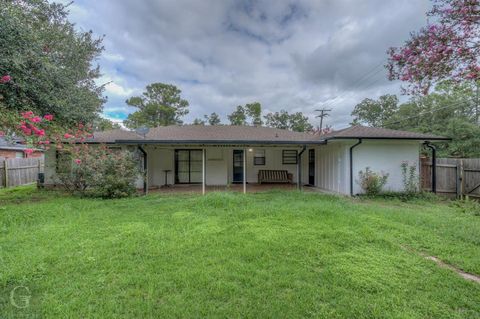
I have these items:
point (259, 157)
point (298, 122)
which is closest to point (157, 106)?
point (259, 157)

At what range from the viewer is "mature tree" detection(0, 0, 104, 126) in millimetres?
6141

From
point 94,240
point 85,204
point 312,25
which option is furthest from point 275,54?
point 94,240

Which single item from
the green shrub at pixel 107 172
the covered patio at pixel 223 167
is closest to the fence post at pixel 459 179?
the covered patio at pixel 223 167

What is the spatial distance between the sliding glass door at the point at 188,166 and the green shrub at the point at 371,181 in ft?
26.0

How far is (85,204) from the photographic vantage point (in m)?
7.62

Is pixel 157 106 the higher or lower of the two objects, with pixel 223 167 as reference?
higher

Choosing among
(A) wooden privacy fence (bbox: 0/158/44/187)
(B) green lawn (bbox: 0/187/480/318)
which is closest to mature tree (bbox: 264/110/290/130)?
(A) wooden privacy fence (bbox: 0/158/44/187)

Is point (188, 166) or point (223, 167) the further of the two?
Answer: point (188, 166)

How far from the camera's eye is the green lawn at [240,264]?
2.52 meters

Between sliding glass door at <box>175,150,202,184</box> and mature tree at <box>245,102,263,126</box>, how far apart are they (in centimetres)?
2084

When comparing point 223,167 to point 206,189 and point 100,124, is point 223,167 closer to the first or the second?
point 206,189

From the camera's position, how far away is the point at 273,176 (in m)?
13.3

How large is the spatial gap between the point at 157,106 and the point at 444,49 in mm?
27874

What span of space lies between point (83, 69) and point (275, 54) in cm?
1041
